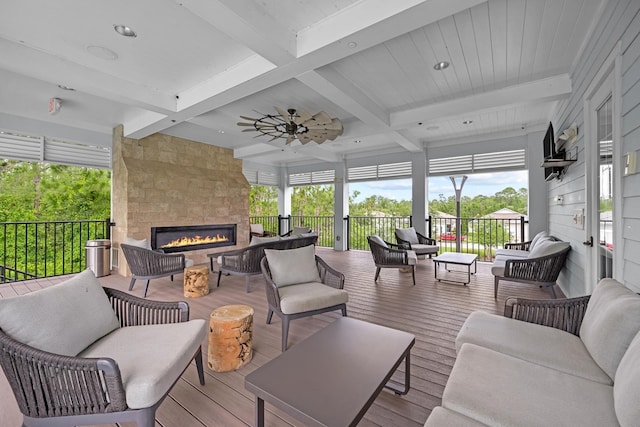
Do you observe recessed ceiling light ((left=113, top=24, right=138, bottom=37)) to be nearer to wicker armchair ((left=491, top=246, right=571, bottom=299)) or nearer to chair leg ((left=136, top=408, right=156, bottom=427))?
chair leg ((left=136, top=408, right=156, bottom=427))

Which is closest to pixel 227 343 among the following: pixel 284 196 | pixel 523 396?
pixel 523 396

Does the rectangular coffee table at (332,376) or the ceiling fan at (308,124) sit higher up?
the ceiling fan at (308,124)

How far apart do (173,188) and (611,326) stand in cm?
679

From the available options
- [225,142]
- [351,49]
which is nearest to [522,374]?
[351,49]

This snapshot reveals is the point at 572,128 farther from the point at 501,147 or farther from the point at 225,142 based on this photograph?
the point at 225,142

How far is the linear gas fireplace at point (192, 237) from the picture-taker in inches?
234

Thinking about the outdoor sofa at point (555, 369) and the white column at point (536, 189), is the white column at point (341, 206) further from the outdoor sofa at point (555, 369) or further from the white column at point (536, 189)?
the outdoor sofa at point (555, 369)

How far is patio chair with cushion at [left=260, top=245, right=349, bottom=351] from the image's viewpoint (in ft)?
8.25

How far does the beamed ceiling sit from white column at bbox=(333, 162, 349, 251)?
3.55 m

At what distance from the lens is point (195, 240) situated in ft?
22.0

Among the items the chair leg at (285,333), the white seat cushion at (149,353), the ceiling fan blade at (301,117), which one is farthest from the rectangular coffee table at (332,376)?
the ceiling fan blade at (301,117)

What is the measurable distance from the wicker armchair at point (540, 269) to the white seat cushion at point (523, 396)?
98.3 inches

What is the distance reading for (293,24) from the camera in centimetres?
262

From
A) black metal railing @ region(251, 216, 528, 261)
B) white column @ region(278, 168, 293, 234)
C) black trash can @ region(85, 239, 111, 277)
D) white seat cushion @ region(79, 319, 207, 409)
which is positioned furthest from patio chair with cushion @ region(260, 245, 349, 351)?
white column @ region(278, 168, 293, 234)
